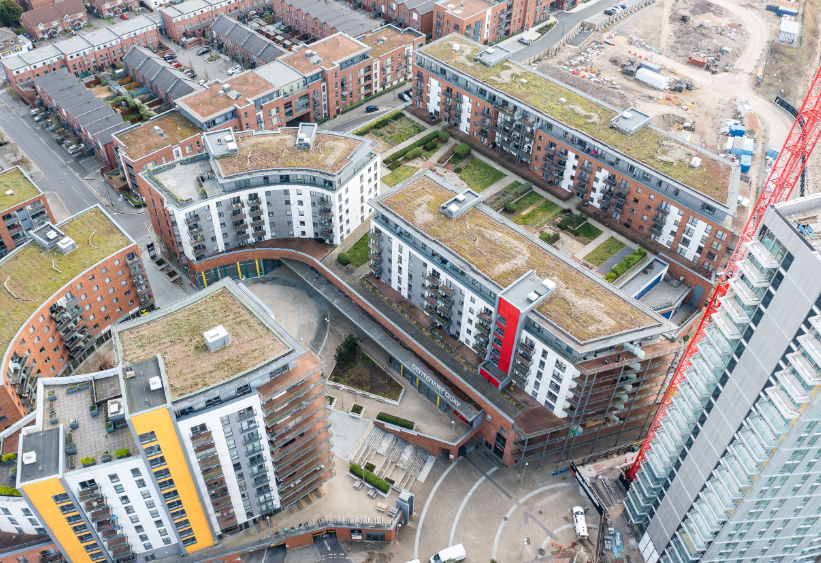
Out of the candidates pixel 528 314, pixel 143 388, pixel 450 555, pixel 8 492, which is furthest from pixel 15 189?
pixel 450 555

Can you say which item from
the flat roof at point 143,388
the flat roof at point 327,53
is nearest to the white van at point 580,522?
the flat roof at point 143,388

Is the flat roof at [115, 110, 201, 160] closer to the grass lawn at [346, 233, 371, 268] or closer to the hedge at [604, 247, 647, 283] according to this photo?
the grass lawn at [346, 233, 371, 268]

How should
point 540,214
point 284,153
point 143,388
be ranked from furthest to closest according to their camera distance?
point 540,214, point 284,153, point 143,388

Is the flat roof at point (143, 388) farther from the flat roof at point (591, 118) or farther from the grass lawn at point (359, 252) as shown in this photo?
the flat roof at point (591, 118)

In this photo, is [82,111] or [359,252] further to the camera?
[82,111]

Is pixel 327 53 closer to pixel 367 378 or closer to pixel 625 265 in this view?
pixel 625 265

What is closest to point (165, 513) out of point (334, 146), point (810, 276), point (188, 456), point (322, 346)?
point (188, 456)
